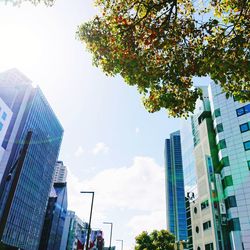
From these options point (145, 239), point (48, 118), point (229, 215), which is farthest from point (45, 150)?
point (229, 215)

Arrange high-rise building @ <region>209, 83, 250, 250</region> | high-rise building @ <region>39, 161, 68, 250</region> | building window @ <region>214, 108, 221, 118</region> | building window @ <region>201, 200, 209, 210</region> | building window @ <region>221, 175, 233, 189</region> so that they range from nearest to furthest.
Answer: high-rise building @ <region>209, 83, 250, 250</region>, building window @ <region>221, 175, 233, 189</region>, building window @ <region>201, 200, 209, 210</region>, building window @ <region>214, 108, 221, 118</region>, high-rise building @ <region>39, 161, 68, 250</region>

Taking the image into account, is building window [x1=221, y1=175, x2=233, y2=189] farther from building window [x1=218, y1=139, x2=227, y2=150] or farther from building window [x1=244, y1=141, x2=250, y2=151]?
building window [x1=218, y1=139, x2=227, y2=150]

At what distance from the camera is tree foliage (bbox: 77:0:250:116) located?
8875 millimetres

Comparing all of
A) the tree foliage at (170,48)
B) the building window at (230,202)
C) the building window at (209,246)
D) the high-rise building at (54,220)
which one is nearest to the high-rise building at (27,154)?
the high-rise building at (54,220)

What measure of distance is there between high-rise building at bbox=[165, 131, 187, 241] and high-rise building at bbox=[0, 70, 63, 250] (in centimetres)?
9058

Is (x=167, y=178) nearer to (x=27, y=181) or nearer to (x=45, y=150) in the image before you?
(x=45, y=150)

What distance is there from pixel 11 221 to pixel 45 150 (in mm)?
34802

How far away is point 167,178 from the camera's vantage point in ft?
616

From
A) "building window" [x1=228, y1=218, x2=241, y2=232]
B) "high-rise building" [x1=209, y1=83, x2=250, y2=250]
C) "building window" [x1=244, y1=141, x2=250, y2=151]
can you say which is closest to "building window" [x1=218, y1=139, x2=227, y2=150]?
"high-rise building" [x1=209, y1=83, x2=250, y2=250]

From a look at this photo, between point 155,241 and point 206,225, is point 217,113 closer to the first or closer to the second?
point 206,225

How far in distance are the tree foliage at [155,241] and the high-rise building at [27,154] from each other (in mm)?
43643

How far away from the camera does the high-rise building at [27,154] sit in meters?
84.9

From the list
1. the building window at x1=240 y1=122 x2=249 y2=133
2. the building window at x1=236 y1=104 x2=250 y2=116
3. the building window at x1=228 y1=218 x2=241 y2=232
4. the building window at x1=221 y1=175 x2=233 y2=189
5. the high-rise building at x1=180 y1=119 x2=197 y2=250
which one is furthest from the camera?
the high-rise building at x1=180 y1=119 x2=197 y2=250

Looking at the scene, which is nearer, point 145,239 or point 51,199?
point 145,239
